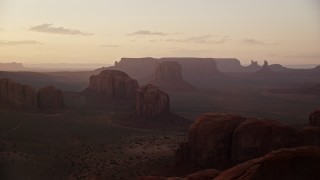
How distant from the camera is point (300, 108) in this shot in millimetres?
102438

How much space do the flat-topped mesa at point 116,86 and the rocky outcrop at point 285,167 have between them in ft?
206

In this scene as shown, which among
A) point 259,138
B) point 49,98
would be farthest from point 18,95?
point 259,138

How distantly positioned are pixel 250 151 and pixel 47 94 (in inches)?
1707

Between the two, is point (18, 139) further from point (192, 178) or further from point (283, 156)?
point (283, 156)

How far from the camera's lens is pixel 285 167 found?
19875mm

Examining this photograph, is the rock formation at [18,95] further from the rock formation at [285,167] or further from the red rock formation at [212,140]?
the rock formation at [285,167]

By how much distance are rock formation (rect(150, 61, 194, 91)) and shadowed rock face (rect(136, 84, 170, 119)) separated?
220 feet

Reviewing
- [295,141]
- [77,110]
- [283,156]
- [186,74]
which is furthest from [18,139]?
[186,74]

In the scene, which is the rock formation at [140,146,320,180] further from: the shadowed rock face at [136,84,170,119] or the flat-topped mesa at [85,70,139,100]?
the flat-topped mesa at [85,70,139,100]

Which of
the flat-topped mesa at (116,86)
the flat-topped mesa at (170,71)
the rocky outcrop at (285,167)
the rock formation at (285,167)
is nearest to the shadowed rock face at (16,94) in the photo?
the flat-topped mesa at (116,86)

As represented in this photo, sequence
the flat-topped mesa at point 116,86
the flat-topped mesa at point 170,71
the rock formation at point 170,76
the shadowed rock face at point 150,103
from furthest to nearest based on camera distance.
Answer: the flat-topped mesa at point 170,71 → the rock formation at point 170,76 → the flat-topped mesa at point 116,86 → the shadowed rock face at point 150,103

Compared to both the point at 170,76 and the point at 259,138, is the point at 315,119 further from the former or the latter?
the point at 170,76

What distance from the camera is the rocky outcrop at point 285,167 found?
19500mm

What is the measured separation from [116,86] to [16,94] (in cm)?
2196
